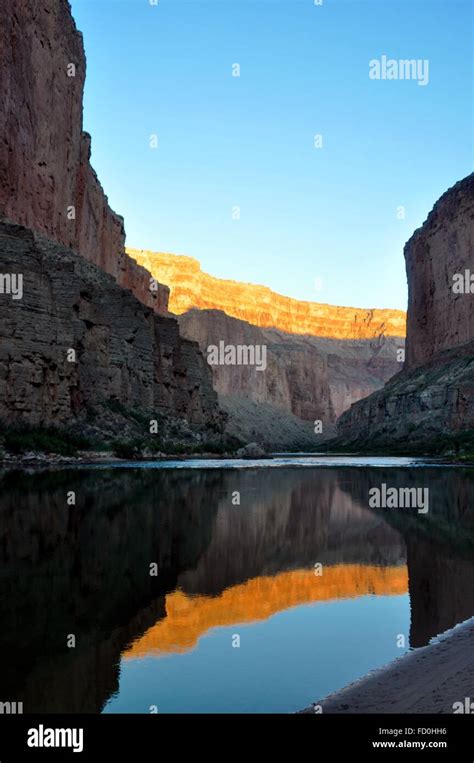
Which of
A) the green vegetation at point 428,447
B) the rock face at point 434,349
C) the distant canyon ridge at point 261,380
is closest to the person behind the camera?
the green vegetation at point 428,447

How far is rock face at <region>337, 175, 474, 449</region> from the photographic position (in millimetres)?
70375

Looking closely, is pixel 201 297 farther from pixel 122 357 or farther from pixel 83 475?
pixel 83 475

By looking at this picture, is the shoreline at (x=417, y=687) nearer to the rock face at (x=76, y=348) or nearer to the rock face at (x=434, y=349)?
the rock face at (x=76, y=348)

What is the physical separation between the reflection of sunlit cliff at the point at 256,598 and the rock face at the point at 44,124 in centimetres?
3905

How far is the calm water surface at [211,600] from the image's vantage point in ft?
15.6

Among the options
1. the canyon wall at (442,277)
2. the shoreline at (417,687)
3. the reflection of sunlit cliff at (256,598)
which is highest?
the canyon wall at (442,277)

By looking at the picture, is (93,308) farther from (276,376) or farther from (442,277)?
(276,376)

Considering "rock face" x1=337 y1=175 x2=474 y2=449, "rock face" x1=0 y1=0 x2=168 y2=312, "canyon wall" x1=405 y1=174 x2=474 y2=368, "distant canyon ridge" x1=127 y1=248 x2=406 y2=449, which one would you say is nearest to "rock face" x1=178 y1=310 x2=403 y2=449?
"distant canyon ridge" x1=127 y1=248 x2=406 y2=449

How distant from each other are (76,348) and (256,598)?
113 ft

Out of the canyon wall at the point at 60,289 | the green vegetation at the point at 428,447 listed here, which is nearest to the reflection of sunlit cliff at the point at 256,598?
the canyon wall at the point at 60,289

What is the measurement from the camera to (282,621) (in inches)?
262

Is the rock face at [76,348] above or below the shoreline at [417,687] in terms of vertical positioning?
above

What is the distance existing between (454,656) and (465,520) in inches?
372

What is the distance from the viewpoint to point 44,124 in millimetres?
48594
